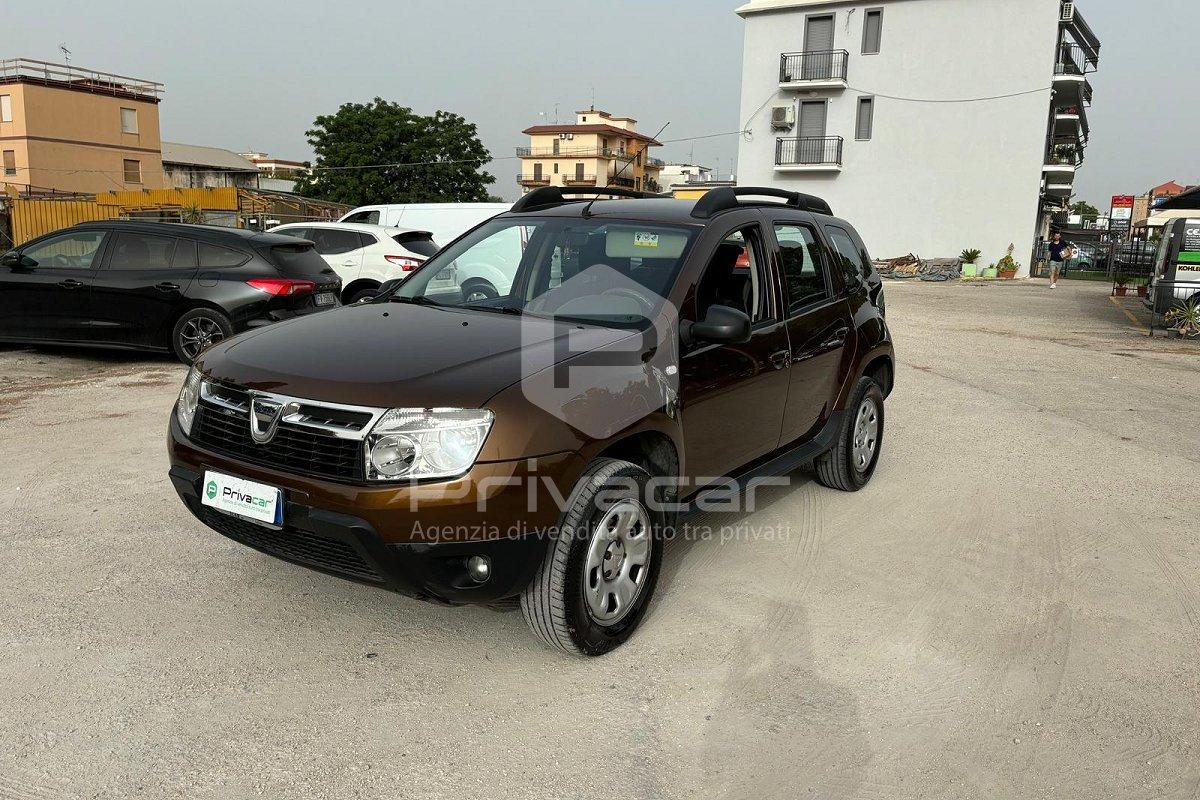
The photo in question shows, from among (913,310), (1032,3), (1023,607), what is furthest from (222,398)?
(1032,3)

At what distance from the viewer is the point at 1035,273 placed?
35.1m

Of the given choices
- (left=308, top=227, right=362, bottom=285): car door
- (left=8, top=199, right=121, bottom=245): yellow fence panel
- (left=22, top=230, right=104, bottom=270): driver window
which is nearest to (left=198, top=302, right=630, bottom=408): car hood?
(left=22, top=230, right=104, bottom=270): driver window

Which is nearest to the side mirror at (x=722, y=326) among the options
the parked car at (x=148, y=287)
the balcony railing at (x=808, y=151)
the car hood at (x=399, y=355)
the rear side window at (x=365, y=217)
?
the car hood at (x=399, y=355)

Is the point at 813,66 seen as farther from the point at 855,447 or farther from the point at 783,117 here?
the point at 855,447

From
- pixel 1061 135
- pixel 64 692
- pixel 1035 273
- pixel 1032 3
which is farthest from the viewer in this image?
pixel 1061 135

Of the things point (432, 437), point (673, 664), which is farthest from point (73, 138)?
point (673, 664)

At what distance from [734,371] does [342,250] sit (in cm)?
961

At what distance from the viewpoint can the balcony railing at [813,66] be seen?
114ft

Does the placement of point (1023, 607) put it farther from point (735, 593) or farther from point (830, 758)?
point (830, 758)

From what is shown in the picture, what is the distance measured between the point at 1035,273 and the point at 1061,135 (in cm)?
882

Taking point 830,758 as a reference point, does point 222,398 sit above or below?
above

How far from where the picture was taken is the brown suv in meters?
2.80

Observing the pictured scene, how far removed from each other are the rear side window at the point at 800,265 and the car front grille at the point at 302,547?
2.50m

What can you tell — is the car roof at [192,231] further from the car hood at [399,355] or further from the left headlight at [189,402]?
the left headlight at [189,402]
